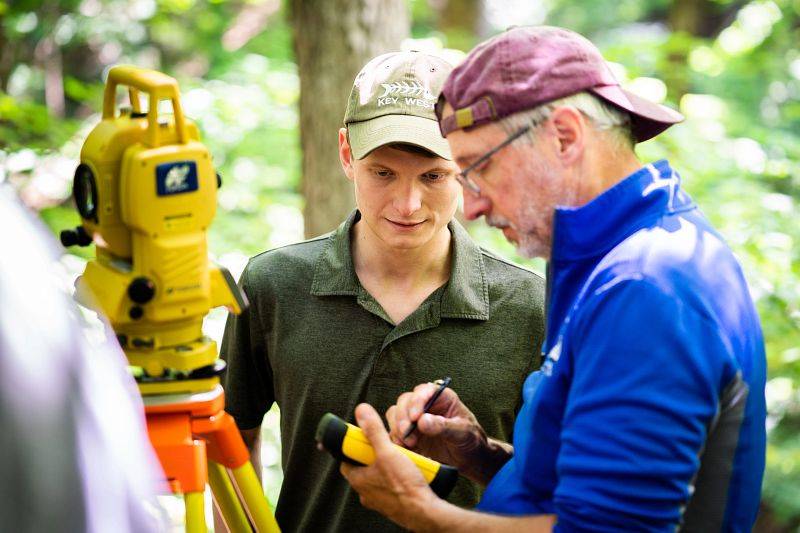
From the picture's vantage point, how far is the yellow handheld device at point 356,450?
185 cm

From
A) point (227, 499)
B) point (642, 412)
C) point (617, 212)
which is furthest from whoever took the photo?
point (227, 499)

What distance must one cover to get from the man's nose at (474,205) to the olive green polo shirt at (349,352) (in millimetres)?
470

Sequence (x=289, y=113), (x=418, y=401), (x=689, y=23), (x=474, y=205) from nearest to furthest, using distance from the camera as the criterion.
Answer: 1. (x=474, y=205)
2. (x=418, y=401)
3. (x=289, y=113)
4. (x=689, y=23)

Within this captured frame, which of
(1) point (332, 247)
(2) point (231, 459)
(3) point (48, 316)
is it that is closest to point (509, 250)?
(1) point (332, 247)

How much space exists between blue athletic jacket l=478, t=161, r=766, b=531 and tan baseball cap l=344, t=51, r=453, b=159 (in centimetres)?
64

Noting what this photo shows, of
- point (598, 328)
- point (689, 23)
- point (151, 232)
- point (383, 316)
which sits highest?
point (689, 23)

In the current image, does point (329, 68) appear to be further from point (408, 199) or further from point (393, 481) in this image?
point (393, 481)

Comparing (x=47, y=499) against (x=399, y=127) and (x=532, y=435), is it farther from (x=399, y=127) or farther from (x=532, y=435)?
(x=399, y=127)

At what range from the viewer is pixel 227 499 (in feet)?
7.05

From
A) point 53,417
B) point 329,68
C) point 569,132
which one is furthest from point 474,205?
point 329,68

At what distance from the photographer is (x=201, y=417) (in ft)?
6.23

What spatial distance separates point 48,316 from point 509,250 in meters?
5.01

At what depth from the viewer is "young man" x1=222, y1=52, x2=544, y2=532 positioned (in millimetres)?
2324

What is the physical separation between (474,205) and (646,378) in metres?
0.61
